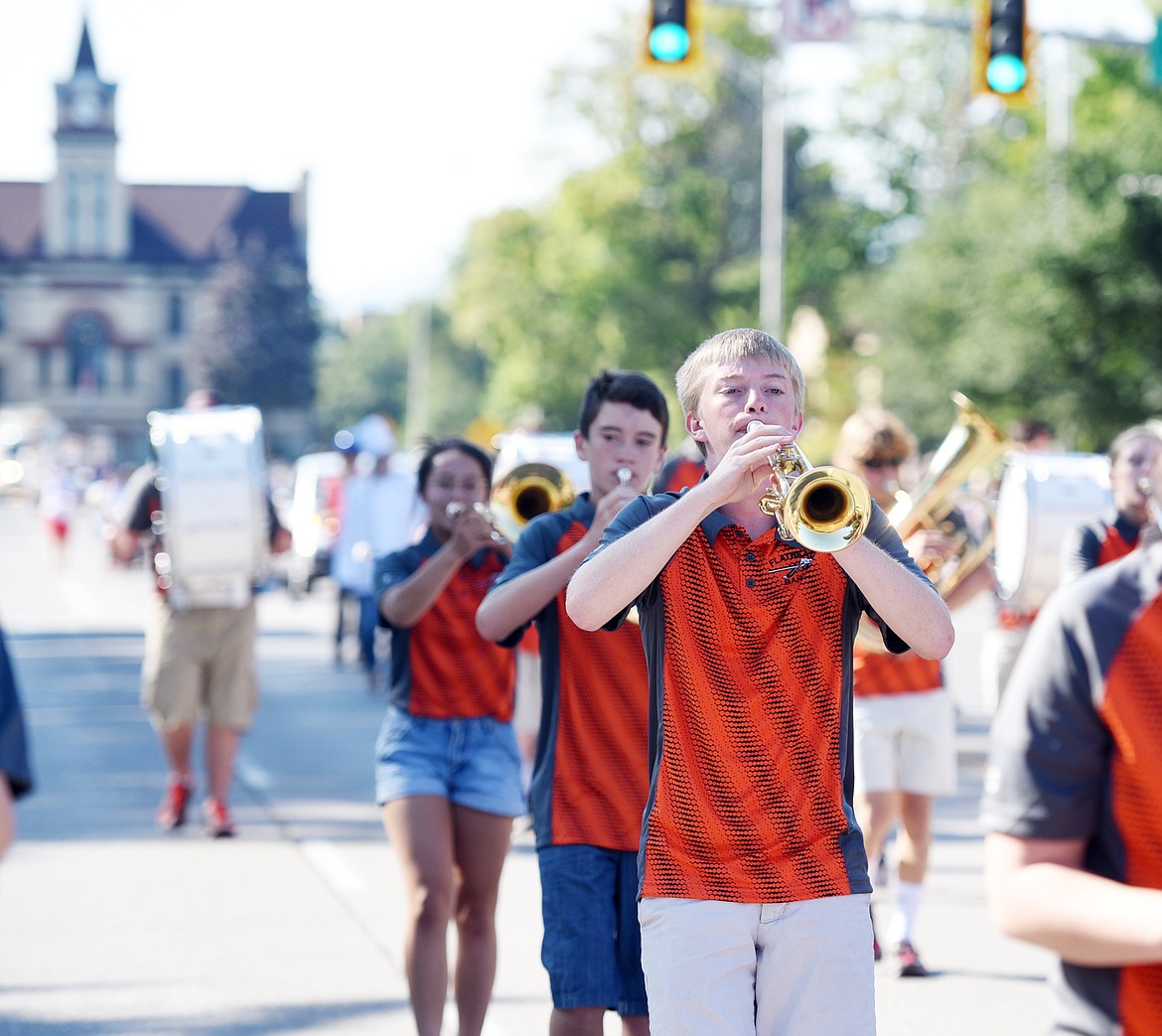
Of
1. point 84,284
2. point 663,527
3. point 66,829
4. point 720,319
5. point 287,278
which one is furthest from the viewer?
point 84,284

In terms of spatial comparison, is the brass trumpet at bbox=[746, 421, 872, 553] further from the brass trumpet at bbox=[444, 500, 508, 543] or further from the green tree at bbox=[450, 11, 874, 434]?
the green tree at bbox=[450, 11, 874, 434]

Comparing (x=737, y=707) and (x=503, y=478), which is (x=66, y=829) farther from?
(x=737, y=707)

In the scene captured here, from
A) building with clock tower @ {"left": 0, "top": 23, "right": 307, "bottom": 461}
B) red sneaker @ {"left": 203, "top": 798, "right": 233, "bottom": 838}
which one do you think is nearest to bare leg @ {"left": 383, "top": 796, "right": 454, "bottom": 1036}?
red sneaker @ {"left": 203, "top": 798, "right": 233, "bottom": 838}

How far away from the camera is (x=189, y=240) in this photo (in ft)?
379

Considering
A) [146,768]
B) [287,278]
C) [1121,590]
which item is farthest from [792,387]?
[287,278]

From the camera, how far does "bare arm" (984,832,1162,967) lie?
82.7 inches

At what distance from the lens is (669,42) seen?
13242 millimetres

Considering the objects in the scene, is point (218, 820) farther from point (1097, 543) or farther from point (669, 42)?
point (669, 42)

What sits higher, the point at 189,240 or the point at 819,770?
the point at 189,240

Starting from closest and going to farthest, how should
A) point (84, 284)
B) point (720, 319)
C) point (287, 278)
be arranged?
point (720, 319)
point (287, 278)
point (84, 284)

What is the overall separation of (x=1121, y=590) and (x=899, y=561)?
108 centimetres

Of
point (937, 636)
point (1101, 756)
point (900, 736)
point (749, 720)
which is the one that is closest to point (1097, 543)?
point (900, 736)

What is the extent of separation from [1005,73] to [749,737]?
11096 millimetres

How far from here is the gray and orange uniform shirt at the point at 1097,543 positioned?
742 cm
